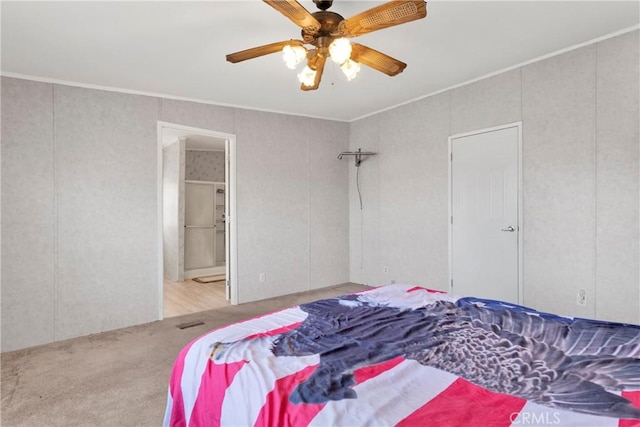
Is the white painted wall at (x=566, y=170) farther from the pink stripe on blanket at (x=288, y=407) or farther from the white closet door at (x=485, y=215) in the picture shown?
the pink stripe on blanket at (x=288, y=407)

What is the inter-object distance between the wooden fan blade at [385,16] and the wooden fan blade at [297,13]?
15 centimetres

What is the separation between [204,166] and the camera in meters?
6.97

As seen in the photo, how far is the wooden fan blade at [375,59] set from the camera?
2.10 m

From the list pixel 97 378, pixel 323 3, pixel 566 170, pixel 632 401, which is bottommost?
pixel 97 378

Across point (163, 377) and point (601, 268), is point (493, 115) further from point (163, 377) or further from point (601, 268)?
point (163, 377)

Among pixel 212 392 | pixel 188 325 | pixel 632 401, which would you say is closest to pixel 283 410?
pixel 212 392

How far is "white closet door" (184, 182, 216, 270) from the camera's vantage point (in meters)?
6.32

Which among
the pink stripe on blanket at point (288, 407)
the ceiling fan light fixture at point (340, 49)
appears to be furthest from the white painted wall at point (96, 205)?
the pink stripe on blanket at point (288, 407)

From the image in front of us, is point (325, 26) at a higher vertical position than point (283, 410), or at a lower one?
higher

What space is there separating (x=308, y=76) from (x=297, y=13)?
1.72 ft

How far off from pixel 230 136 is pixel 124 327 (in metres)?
2.49

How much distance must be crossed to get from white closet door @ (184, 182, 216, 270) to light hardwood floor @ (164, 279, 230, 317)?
0.58 m

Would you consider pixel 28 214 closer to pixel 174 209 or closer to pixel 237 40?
pixel 237 40

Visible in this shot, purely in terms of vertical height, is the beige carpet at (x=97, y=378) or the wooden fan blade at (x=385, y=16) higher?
the wooden fan blade at (x=385, y=16)
